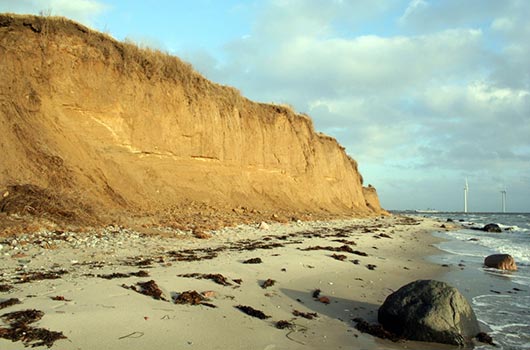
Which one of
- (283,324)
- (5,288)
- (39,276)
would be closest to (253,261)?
(283,324)

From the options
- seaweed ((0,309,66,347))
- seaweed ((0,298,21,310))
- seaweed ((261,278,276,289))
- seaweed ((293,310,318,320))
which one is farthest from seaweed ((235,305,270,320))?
seaweed ((0,298,21,310))

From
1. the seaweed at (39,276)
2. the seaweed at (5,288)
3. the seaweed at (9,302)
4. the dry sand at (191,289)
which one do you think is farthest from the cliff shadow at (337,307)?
the seaweed at (5,288)

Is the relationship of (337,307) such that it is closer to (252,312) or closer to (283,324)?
(283,324)

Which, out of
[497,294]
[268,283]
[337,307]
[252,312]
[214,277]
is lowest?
[497,294]

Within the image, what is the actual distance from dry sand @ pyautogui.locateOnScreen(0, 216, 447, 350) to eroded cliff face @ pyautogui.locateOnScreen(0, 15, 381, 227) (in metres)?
5.14

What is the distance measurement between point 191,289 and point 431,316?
3505 mm

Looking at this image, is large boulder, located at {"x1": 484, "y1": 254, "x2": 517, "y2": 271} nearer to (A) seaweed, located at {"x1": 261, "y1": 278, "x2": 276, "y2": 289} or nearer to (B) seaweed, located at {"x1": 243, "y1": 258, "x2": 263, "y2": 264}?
(B) seaweed, located at {"x1": 243, "y1": 258, "x2": 263, "y2": 264}

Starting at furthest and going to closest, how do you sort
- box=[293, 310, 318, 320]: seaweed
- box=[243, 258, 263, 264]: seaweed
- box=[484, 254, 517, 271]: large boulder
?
box=[484, 254, 517, 271]: large boulder < box=[243, 258, 263, 264]: seaweed < box=[293, 310, 318, 320]: seaweed

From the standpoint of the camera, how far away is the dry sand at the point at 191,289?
4.58 m

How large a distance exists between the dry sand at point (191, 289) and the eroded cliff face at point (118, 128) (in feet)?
16.9

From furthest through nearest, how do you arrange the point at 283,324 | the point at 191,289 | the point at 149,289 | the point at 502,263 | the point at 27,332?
1. the point at 502,263
2. the point at 191,289
3. the point at 149,289
4. the point at 283,324
5. the point at 27,332

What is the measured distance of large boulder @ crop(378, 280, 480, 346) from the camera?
17.8ft

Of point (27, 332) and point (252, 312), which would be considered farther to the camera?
point (252, 312)

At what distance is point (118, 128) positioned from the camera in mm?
17969
